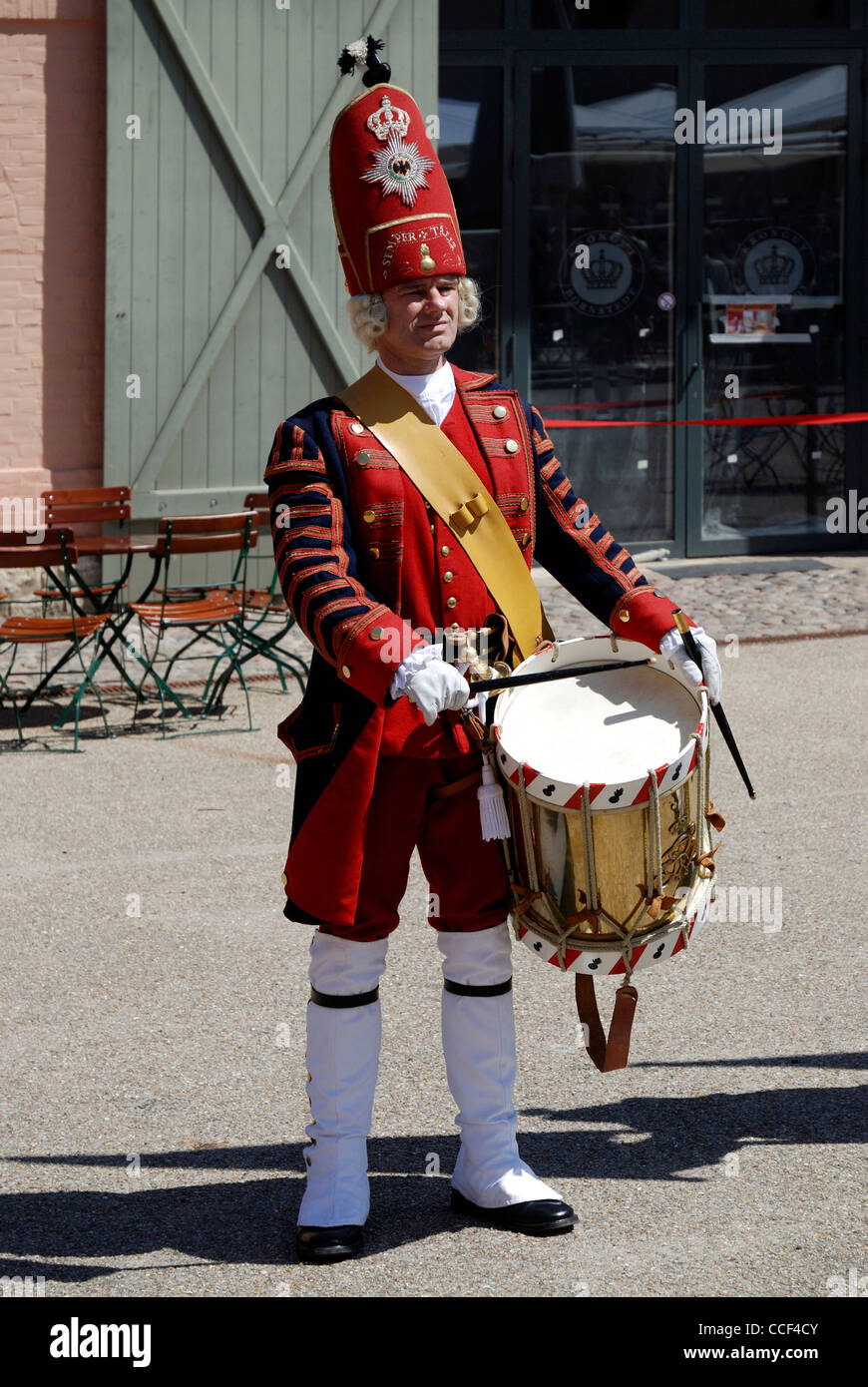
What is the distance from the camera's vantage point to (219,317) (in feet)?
34.6

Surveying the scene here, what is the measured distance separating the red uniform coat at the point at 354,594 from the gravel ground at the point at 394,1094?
0.69m

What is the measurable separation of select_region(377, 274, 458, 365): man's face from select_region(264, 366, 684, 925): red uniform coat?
152 millimetres

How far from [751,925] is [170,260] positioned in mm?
6380

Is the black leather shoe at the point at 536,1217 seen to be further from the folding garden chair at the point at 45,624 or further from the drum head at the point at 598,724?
the folding garden chair at the point at 45,624

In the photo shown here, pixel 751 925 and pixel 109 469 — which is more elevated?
pixel 109 469

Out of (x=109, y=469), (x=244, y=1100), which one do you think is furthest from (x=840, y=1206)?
(x=109, y=469)

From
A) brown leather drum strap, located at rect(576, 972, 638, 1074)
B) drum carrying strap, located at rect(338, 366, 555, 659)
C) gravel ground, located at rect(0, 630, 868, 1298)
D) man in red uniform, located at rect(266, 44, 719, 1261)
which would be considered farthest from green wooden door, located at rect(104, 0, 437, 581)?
brown leather drum strap, located at rect(576, 972, 638, 1074)

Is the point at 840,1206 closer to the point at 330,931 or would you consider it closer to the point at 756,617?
the point at 330,931

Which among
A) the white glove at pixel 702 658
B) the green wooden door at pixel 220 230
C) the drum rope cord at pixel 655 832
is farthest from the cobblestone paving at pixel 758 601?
the drum rope cord at pixel 655 832

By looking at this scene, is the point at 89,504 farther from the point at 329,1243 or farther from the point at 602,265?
the point at 329,1243

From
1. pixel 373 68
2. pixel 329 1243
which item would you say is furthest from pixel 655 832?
pixel 373 68

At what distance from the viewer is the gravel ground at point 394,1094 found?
3.46 meters

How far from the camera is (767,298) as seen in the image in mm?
12492

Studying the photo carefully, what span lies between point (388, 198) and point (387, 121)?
153 mm
